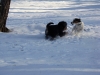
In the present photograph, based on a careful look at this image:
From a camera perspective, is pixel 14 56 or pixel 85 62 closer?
pixel 85 62

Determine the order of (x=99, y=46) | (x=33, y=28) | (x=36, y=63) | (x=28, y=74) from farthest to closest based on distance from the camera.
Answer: (x=33, y=28)
(x=99, y=46)
(x=36, y=63)
(x=28, y=74)

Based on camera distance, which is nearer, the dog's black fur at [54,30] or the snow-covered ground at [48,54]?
the snow-covered ground at [48,54]

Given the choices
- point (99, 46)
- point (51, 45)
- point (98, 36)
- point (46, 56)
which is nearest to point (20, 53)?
point (46, 56)

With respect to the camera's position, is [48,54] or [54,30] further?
[54,30]

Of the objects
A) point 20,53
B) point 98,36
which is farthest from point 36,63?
point 98,36

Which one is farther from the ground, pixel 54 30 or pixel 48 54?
pixel 54 30

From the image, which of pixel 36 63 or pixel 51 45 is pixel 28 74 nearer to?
pixel 36 63

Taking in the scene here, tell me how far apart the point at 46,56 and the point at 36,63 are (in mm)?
831

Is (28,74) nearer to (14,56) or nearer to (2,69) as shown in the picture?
(2,69)

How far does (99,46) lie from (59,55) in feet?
6.56

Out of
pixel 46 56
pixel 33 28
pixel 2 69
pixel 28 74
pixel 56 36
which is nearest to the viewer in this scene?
pixel 28 74

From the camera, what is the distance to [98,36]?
10992 millimetres

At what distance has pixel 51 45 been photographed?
9.29 m

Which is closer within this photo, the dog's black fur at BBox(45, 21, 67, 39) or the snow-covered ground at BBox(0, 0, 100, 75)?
the snow-covered ground at BBox(0, 0, 100, 75)
